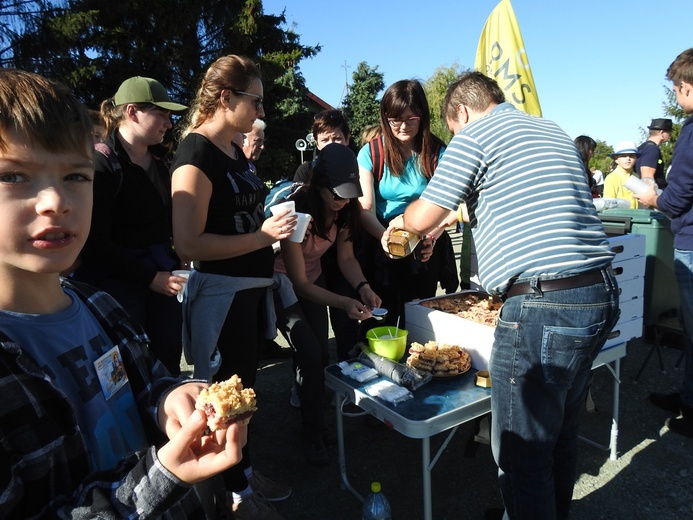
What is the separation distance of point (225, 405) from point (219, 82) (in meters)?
1.55

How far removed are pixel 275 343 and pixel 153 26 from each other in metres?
10.6

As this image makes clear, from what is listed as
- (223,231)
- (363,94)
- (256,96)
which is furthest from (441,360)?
(363,94)

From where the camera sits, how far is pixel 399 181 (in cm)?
300

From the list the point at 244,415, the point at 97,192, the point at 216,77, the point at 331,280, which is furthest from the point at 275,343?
the point at 244,415

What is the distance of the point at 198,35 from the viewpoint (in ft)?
41.5

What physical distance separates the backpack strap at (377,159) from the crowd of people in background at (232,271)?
1 cm

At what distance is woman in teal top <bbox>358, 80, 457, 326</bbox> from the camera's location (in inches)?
114

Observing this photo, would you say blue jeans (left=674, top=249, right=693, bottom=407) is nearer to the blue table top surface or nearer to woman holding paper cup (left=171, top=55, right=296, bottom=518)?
the blue table top surface

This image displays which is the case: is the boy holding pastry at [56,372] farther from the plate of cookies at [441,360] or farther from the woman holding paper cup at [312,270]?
the woman holding paper cup at [312,270]

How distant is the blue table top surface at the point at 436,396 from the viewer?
1844mm

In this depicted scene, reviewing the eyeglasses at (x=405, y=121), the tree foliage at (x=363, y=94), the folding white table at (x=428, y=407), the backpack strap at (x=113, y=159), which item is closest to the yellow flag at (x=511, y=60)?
the eyeglasses at (x=405, y=121)

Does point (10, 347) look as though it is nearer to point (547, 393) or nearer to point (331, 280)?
point (547, 393)

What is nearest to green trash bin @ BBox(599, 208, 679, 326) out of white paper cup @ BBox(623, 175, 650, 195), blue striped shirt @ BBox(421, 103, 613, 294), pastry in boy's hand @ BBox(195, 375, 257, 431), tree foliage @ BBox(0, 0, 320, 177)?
white paper cup @ BBox(623, 175, 650, 195)

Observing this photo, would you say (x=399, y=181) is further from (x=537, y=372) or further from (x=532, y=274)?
(x=537, y=372)
